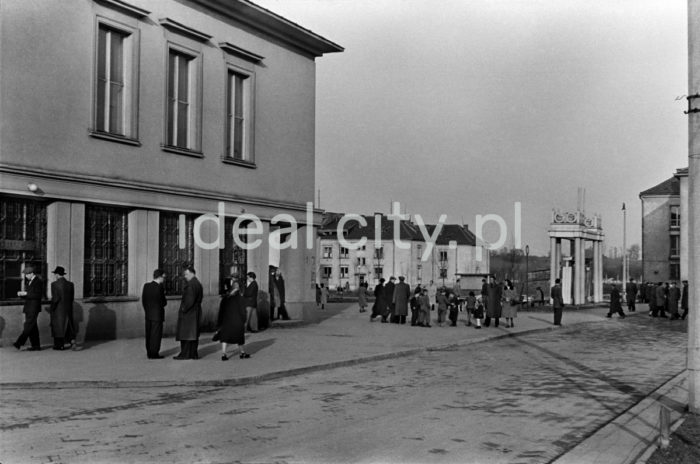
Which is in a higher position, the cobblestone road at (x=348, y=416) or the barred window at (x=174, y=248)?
the barred window at (x=174, y=248)

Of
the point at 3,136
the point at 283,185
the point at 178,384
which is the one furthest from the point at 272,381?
the point at 283,185

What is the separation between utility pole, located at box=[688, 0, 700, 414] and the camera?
10086 millimetres

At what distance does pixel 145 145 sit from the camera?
20.6 metres

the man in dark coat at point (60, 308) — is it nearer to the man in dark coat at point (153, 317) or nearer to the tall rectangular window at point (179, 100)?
the man in dark coat at point (153, 317)

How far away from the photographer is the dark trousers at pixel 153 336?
51.5 feet

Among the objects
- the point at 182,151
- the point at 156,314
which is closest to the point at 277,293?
the point at 182,151

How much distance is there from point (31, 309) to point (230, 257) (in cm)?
809

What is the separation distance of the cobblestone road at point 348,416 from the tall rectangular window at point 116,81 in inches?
348

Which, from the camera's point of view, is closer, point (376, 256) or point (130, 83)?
point (130, 83)

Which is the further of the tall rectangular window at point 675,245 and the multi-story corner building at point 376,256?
the multi-story corner building at point 376,256

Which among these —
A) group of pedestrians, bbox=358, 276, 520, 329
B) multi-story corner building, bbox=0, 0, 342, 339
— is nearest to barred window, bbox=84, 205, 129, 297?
multi-story corner building, bbox=0, 0, 342, 339

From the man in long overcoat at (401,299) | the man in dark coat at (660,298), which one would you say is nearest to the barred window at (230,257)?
the man in long overcoat at (401,299)

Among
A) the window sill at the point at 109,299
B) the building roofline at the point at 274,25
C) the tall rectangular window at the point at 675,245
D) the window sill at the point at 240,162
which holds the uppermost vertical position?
the building roofline at the point at 274,25

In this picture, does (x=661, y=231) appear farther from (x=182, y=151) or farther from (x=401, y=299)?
(x=182, y=151)
